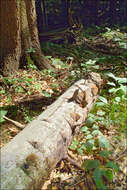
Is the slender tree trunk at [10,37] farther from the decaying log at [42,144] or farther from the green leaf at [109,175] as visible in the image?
the green leaf at [109,175]

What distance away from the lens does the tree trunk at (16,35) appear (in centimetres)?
338

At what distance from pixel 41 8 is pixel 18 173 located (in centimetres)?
829

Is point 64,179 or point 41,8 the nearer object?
point 64,179

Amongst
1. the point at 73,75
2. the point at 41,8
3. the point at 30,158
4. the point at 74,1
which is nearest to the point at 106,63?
the point at 73,75

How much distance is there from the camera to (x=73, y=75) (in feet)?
12.7

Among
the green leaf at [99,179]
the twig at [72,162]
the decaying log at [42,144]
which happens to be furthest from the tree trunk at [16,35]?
the green leaf at [99,179]

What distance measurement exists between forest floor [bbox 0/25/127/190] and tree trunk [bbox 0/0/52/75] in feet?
0.78

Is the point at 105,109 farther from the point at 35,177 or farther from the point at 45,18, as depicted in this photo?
the point at 45,18

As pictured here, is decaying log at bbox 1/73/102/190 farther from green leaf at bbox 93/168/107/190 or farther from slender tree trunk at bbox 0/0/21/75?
slender tree trunk at bbox 0/0/21/75

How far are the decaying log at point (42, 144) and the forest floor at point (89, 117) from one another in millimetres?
226

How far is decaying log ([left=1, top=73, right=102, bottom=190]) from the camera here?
1314 millimetres

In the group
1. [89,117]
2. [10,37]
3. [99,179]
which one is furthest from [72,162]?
[10,37]

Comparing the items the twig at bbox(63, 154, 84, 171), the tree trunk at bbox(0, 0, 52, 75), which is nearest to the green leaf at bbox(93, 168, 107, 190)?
the twig at bbox(63, 154, 84, 171)

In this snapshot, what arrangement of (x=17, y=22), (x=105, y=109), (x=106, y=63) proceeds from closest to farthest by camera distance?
(x=105, y=109) → (x=17, y=22) → (x=106, y=63)
